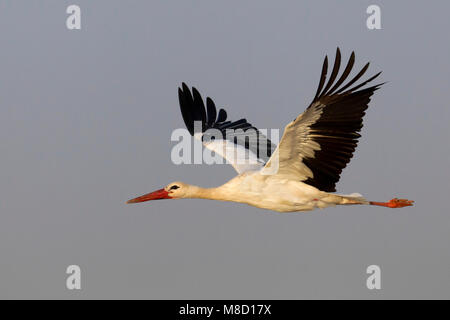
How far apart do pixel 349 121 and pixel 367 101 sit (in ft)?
1.52

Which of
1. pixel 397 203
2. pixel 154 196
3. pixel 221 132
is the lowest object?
pixel 397 203

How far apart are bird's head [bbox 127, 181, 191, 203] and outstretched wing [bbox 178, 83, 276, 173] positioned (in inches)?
49.6

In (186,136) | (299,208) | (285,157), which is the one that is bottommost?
(299,208)

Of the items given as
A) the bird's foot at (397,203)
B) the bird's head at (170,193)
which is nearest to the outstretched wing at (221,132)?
the bird's head at (170,193)

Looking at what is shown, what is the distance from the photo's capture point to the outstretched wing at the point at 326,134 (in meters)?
12.7

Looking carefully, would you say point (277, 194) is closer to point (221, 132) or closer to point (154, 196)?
point (154, 196)

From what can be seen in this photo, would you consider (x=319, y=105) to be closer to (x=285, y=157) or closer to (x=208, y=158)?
(x=285, y=157)

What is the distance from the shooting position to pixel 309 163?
13758mm

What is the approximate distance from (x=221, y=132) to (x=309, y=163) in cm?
366

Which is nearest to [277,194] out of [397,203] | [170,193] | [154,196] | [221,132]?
[170,193]

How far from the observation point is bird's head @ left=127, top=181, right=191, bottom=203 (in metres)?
14.7

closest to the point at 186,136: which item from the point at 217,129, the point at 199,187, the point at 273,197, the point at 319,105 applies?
the point at 217,129

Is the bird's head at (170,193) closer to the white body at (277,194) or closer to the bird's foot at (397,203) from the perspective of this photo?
the white body at (277,194)

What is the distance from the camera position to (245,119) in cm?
1731
